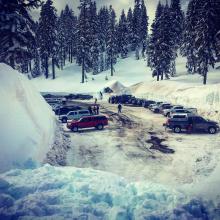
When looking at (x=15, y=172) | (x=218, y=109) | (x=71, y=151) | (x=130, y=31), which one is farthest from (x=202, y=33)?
(x=130, y=31)

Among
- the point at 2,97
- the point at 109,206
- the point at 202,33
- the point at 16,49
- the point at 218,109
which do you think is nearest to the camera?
the point at 109,206

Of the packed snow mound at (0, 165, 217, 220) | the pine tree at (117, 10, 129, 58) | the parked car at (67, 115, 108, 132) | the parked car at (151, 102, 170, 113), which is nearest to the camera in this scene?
the packed snow mound at (0, 165, 217, 220)

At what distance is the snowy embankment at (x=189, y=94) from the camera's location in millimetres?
41969

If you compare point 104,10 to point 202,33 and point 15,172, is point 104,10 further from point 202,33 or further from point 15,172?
point 15,172

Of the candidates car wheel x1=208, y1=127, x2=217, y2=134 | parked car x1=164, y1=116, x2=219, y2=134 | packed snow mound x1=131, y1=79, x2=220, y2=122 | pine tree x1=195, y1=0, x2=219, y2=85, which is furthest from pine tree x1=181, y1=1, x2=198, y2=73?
car wheel x1=208, y1=127, x2=217, y2=134

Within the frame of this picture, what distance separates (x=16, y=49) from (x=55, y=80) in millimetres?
50809

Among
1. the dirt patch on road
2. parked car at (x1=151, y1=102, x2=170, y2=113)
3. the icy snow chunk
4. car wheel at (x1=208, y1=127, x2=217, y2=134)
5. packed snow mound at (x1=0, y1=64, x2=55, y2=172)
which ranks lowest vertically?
parked car at (x1=151, y1=102, x2=170, y2=113)

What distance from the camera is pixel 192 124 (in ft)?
102

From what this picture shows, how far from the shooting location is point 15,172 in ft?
47.0

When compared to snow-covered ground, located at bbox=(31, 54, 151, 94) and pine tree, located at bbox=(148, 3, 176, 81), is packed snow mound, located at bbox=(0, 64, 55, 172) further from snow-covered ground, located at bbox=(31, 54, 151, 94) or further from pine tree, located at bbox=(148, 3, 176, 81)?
snow-covered ground, located at bbox=(31, 54, 151, 94)

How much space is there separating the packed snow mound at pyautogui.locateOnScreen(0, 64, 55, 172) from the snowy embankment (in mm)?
21949

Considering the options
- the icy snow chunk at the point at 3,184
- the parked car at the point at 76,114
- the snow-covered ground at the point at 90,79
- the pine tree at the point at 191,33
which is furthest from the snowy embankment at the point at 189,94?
the icy snow chunk at the point at 3,184

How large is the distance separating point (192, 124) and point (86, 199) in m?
20.7

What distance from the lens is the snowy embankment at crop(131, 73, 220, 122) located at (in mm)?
41969
